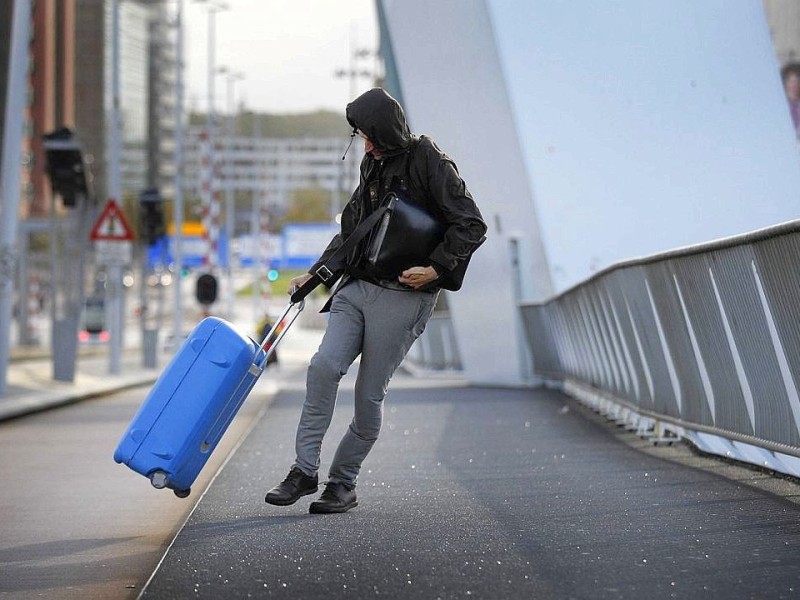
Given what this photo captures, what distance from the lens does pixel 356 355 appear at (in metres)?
7.32

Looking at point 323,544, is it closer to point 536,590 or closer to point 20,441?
point 536,590

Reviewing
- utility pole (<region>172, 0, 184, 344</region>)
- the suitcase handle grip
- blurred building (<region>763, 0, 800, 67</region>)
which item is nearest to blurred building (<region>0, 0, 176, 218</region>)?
utility pole (<region>172, 0, 184, 344</region>)

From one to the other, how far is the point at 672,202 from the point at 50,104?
75494 mm

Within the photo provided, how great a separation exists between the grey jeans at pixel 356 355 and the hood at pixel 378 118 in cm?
59

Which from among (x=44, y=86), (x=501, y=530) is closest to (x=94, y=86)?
(x=44, y=86)

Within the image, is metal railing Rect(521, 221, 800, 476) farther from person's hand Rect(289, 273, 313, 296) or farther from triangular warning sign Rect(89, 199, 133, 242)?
triangular warning sign Rect(89, 199, 133, 242)

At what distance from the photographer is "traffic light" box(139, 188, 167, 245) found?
135 feet

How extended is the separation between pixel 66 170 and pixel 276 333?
70.5 ft

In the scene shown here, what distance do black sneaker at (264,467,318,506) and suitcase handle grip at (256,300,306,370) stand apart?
47 centimetres

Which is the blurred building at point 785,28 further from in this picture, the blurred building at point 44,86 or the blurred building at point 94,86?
the blurred building at point 44,86

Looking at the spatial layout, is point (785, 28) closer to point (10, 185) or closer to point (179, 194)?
point (179, 194)

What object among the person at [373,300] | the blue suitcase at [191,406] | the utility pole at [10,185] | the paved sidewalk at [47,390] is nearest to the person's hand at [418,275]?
the person at [373,300]

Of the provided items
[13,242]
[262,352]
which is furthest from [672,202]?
[262,352]

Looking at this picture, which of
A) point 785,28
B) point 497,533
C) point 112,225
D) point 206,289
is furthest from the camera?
point 206,289
